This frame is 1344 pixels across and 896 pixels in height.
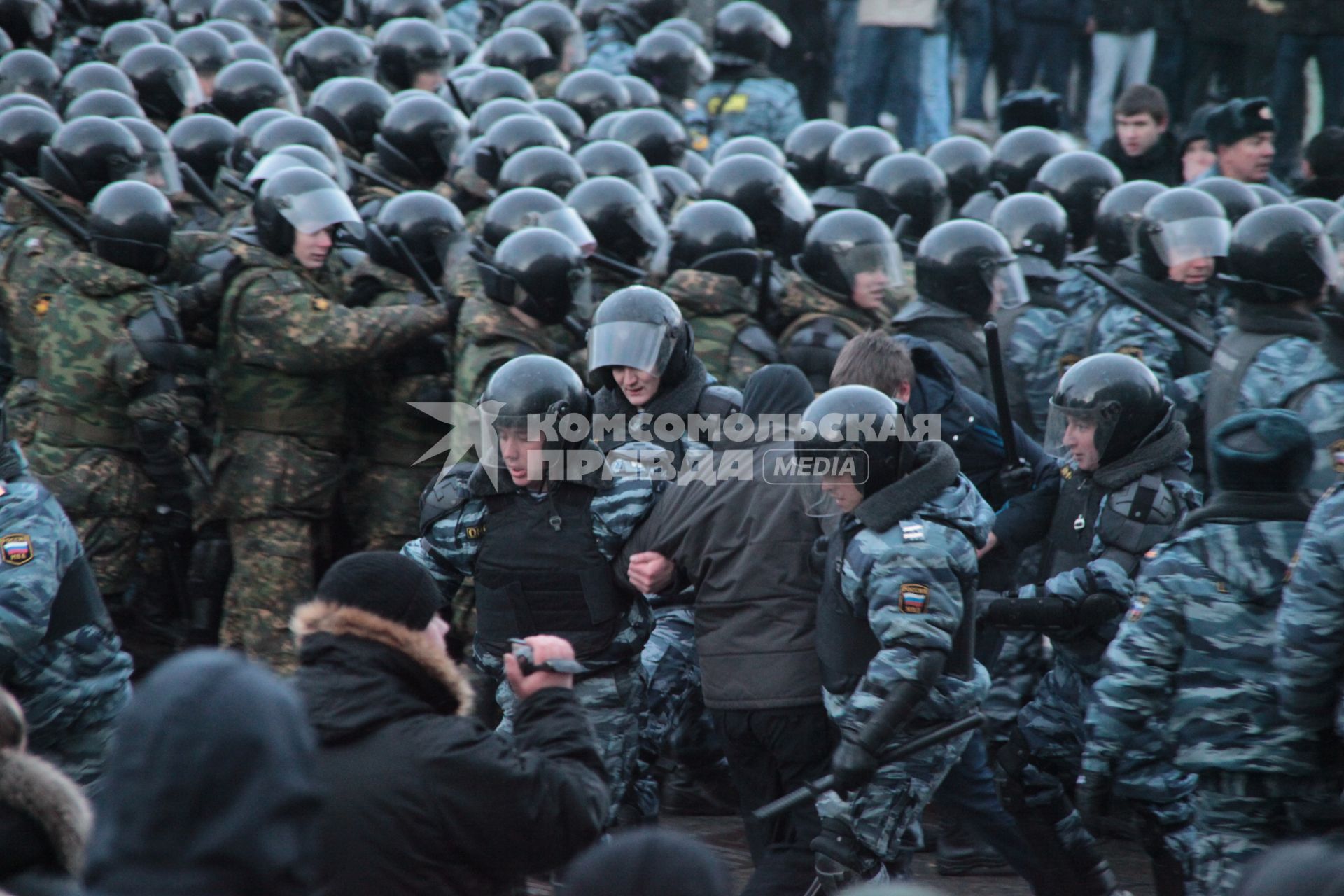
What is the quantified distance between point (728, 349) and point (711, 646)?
2353mm

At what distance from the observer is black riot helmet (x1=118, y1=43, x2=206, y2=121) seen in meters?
10.4

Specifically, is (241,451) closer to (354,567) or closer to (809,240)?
(809,240)

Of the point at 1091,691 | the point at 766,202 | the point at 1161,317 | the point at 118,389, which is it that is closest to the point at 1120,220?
the point at 1161,317

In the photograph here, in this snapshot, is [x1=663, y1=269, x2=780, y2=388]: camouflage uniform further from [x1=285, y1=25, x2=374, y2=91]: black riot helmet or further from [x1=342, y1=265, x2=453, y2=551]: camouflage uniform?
[x1=285, y1=25, x2=374, y2=91]: black riot helmet

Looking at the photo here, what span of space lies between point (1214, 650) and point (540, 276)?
3.35m

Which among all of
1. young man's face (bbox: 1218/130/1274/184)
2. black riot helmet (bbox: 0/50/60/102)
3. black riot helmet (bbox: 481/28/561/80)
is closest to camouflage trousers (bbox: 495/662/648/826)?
young man's face (bbox: 1218/130/1274/184)

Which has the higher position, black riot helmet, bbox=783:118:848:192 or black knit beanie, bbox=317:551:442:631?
black riot helmet, bbox=783:118:848:192

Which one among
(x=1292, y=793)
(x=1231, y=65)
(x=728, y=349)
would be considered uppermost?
(x=1231, y=65)

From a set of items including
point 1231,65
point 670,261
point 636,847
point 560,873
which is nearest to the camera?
point 636,847

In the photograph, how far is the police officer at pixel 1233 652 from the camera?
399 cm

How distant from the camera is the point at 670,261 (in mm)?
7602

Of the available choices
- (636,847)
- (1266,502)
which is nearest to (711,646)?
(1266,502)

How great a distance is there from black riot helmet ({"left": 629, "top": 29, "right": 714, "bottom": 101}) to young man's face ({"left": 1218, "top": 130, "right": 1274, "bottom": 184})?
4.48 m

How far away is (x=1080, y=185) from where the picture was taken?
867cm
